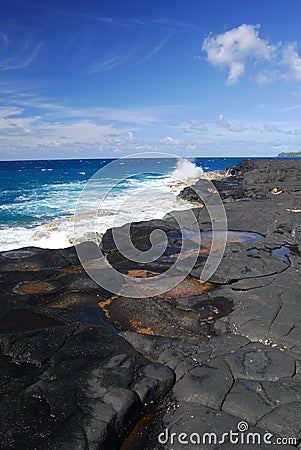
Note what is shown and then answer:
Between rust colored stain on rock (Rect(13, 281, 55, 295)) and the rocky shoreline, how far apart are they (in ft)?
0.17

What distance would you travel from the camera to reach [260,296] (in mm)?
8047

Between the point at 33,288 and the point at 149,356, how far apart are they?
14.2 feet

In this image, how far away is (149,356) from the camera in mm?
5980

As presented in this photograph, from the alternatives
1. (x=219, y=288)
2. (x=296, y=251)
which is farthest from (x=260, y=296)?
(x=296, y=251)

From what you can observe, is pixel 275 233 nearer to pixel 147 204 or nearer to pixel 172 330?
pixel 172 330

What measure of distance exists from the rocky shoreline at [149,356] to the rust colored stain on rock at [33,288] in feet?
0.17

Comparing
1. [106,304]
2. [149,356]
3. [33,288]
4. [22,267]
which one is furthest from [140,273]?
[149,356]

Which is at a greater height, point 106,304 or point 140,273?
point 140,273

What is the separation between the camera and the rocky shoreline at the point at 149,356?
4359mm

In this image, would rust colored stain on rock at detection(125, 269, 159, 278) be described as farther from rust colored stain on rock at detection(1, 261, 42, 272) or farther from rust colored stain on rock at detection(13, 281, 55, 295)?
rust colored stain on rock at detection(1, 261, 42, 272)

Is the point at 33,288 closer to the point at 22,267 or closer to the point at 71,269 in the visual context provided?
the point at 71,269

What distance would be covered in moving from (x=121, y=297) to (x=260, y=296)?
3206 mm

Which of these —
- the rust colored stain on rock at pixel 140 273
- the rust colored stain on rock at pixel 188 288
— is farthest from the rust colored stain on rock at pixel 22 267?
the rust colored stain on rock at pixel 188 288

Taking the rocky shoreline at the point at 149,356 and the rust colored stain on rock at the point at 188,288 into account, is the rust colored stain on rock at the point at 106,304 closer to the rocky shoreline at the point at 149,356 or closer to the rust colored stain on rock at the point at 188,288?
the rocky shoreline at the point at 149,356
